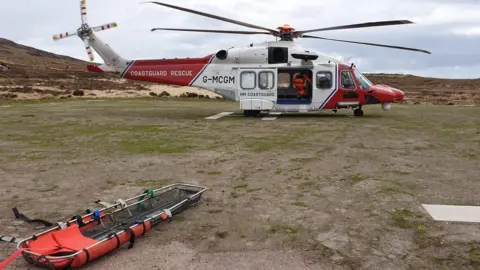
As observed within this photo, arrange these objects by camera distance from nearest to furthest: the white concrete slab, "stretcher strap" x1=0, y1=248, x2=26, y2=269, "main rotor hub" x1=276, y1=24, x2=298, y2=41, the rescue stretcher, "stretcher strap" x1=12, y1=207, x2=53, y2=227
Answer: "stretcher strap" x1=0, y1=248, x2=26, y2=269 < the rescue stretcher < "stretcher strap" x1=12, y1=207, x2=53, y2=227 < the white concrete slab < "main rotor hub" x1=276, y1=24, x2=298, y2=41

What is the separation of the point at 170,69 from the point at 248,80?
11.8ft

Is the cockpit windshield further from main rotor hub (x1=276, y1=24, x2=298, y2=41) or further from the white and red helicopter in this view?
main rotor hub (x1=276, y1=24, x2=298, y2=41)

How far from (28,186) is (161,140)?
5.02 m

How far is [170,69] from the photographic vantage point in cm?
1898

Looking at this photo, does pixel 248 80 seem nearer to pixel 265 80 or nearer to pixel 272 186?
pixel 265 80

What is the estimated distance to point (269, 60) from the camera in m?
18.2

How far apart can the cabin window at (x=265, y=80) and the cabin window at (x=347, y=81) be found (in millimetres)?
3133

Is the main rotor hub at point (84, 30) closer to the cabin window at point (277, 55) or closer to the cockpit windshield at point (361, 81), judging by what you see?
the cabin window at point (277, 55)

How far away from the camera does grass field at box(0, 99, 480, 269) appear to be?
4477 mm

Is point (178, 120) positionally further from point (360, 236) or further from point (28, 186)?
point (360, 236)

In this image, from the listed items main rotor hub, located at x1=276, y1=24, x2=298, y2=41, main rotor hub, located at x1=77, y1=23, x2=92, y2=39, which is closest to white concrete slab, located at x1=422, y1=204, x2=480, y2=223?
main rotor hub, located at x1=276, y1=24, x2=298, y2=41

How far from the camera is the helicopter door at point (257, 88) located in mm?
18359

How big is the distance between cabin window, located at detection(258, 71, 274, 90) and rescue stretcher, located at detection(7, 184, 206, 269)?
42.1 feet

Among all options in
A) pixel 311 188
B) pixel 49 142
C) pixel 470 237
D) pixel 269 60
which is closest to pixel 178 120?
pixel 269 60
